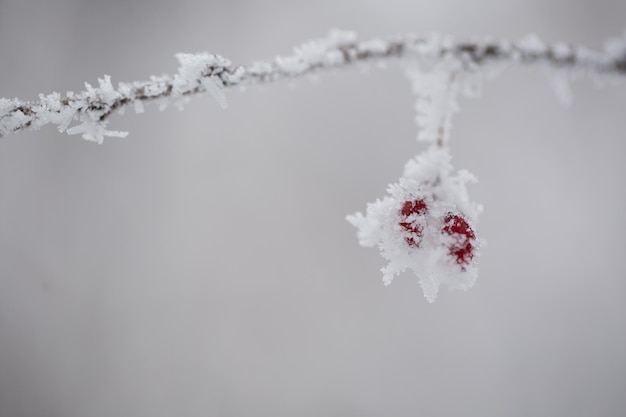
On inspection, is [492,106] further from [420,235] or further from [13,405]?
[13,405]

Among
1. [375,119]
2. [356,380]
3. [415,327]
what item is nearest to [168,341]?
[356,380]

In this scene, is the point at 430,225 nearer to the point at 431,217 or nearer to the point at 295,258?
the point at 431,217

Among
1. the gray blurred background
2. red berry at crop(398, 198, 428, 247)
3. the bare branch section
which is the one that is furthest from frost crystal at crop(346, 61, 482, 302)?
the gray blurred background

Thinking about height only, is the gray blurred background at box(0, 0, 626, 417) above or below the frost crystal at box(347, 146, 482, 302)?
above

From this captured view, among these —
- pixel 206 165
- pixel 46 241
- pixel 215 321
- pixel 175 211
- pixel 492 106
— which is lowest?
pixel 215 321

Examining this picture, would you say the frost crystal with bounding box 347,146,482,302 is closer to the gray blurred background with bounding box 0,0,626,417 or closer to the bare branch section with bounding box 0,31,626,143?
the bare branch section with bounding box 0,31,626,143

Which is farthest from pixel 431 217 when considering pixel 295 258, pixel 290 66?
pixel 295 258
